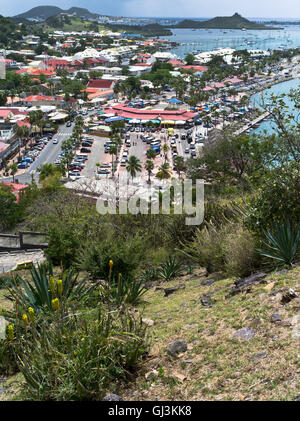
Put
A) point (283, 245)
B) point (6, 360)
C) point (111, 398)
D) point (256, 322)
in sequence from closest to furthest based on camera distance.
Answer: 1. point (111, 398)
2. point (256, 322)
3. point (6, 360)
4. point (283, 245)

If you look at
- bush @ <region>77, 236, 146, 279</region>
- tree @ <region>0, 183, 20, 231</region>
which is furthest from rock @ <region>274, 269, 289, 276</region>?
tree @ <region>0, 183, 20, 231</region>

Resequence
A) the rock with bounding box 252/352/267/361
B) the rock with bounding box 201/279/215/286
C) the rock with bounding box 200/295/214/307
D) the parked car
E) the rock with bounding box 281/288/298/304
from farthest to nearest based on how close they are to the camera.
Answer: the parked car, the rock with bounding box 201/279/215/286, the rock with bounding box 200/295/214/307, the rock with bounding box 281/288/298/304, the rock with bounding box 252/352/267/361

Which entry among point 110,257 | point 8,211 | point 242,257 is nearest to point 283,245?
point 242,257

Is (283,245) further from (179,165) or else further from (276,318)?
(179,165)

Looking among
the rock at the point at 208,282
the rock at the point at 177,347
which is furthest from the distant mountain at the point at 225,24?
the rock at the point at 177,347

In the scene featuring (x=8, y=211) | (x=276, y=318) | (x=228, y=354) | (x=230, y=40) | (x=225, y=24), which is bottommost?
(x=8, y=211)

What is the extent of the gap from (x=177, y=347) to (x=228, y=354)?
452mm

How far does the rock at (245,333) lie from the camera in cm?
330

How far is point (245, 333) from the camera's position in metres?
3.36

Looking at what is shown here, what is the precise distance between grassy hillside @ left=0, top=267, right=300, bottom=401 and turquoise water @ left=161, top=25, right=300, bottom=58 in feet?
310

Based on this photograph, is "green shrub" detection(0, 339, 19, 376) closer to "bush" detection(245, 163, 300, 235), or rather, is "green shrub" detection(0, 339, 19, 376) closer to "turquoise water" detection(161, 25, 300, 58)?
"bush" detection(245, 163, 300, 235)

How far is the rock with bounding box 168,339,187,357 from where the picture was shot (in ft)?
11.0

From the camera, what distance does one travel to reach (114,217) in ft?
37.0

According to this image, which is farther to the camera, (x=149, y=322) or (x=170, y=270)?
(x=170, y=270)
